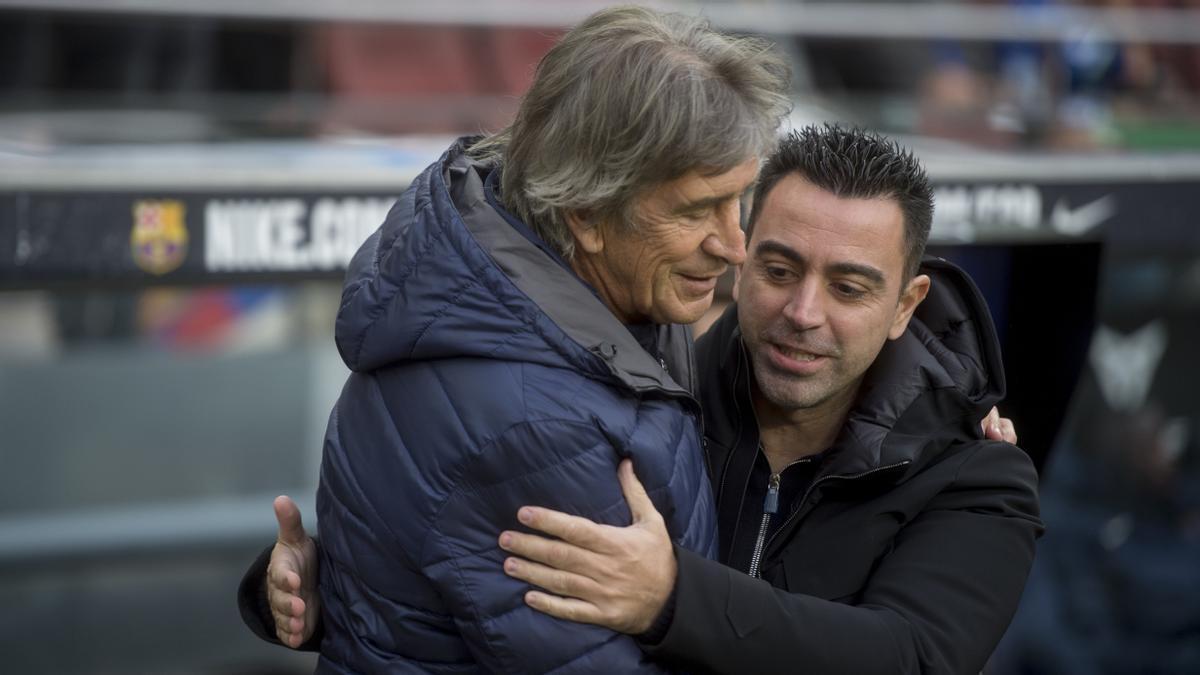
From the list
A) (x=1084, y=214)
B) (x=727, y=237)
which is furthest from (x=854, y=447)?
(x=1084, y=214)

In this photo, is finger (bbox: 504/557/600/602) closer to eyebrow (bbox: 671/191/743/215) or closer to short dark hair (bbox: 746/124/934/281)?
eyebrow (bbox: 671/191/743/215)

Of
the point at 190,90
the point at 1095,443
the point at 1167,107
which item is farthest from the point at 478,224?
the point at 1167,107

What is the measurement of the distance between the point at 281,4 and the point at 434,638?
3.07 m

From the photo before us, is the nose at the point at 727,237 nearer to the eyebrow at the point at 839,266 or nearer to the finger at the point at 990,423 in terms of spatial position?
the eyebrow at the point at 839,266

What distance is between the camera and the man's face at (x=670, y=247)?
1.59 m

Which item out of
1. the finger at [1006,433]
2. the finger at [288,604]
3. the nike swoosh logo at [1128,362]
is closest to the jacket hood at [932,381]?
the finger at [1006,433]

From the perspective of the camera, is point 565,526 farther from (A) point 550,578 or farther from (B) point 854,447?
(B) point 854,447

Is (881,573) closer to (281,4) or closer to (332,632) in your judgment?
(332,632)

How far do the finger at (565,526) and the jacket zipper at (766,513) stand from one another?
15.0 inches

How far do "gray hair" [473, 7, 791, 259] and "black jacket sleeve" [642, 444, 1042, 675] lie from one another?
0.39 metres

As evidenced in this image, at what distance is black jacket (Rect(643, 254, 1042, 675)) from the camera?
162 centimetres

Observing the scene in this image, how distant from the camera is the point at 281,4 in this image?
4.29 meters

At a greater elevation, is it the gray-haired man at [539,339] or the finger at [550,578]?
the gray-haired man at [539,339]

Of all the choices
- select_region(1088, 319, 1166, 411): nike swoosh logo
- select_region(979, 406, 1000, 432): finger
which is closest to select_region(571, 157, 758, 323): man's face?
select_region(979, 406, 1000, 432): finger
